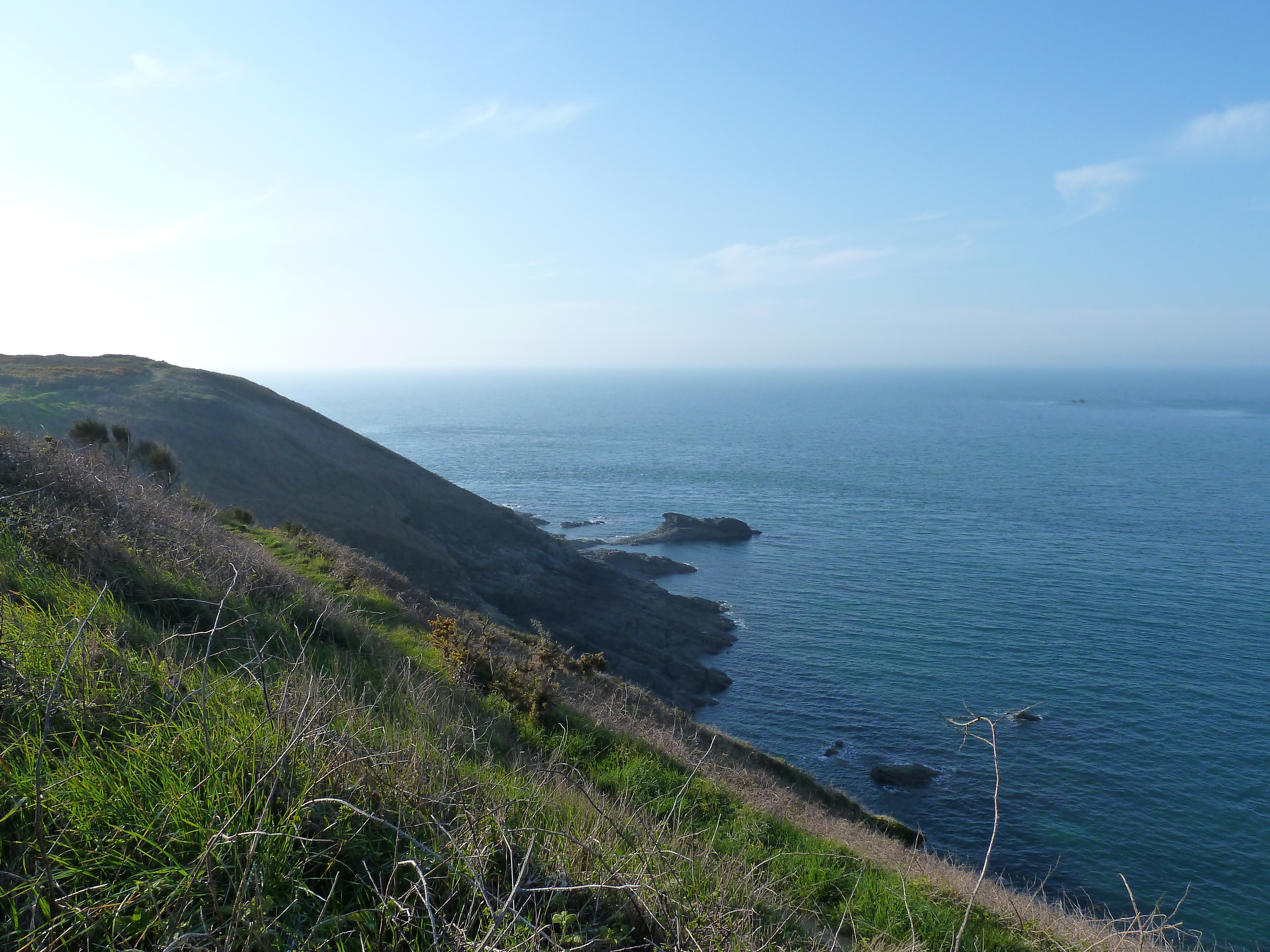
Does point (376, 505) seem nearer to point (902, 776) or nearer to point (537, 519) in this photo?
point (902, 776)

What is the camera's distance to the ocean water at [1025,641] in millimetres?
27719

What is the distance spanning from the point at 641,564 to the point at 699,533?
37.5 ft

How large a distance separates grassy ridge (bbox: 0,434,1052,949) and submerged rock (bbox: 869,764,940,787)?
1030 inches

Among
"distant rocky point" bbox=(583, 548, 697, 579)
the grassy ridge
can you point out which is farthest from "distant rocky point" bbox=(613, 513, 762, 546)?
the grassy ridge

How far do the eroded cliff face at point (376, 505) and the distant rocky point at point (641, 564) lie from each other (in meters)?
8.93

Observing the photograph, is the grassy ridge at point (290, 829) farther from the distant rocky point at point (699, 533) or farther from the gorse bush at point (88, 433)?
the distant rocky point at point (699, 533)

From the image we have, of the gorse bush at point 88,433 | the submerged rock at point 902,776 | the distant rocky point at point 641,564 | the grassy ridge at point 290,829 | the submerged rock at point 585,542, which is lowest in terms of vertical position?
the submerged rock at point 902,776

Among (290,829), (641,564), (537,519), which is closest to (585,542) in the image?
(641,564)

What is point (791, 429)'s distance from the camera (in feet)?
546

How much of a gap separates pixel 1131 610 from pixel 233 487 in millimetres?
57263

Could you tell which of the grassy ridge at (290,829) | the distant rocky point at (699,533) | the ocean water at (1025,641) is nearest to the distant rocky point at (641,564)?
the ocean water at (1025,641)

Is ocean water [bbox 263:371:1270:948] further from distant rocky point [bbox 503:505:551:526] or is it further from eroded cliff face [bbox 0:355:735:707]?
eroded cliff face [bbox 0:355:735:707]

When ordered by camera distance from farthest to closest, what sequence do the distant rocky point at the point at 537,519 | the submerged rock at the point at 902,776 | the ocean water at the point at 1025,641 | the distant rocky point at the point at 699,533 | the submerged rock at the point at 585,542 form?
the distant rocky point at the point at 537,519, the distant rocky point at the point at 699,533, the submerged rock at the point at 585,542, the submerged rock at the point at 902,776, the ocean water at the point at 1025,641

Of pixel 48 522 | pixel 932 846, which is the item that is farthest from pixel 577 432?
→ pixel 48 522
